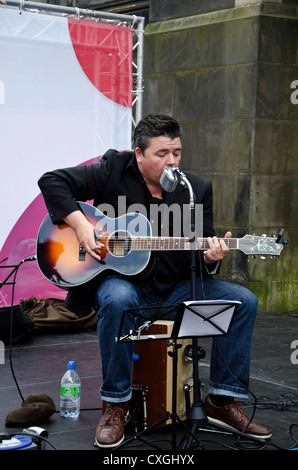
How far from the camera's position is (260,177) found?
25.0 feet

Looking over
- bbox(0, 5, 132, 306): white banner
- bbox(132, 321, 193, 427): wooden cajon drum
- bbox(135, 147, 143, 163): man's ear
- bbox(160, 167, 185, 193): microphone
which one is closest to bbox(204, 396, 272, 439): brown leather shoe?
bbox(132, 321, 193, 427): wooden cajon drum

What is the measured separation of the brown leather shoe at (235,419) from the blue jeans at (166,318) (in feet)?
0.28

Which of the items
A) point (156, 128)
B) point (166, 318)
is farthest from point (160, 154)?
point (166, 318)

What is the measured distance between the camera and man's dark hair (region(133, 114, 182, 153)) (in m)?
3.88

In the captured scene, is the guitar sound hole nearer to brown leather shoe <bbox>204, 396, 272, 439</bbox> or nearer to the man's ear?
the man's ear

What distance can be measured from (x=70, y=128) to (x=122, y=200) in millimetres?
2750

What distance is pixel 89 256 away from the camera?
3.88 meters

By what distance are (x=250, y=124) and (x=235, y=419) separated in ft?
14.4

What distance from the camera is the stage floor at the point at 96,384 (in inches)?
145

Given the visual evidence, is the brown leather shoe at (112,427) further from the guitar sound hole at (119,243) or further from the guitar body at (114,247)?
the guitar sound hole at (119,243)

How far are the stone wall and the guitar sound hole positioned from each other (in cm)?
392

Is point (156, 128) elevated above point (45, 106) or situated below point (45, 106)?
below

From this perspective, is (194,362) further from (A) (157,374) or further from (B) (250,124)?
(B) (250,124)

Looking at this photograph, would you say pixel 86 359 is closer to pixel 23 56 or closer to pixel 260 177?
pixel 23 56
